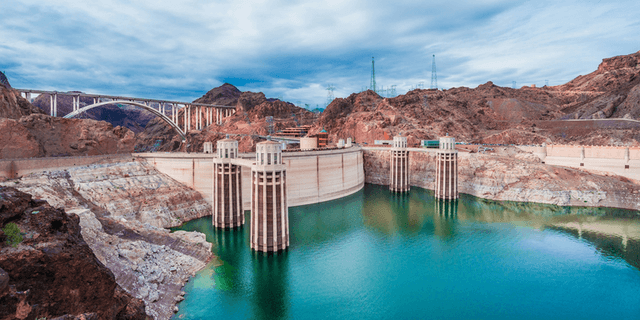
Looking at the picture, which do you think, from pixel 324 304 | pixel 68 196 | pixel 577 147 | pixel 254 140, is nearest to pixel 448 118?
pixel 577 147

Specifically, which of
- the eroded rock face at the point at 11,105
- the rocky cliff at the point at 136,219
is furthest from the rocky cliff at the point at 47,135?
the rocky cliff at the point at 136,219

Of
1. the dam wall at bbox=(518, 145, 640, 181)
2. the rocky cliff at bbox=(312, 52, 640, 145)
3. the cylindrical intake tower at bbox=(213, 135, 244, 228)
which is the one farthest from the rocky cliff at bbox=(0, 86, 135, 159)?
the dam wall at bbox=(518, 145, 640, 181)

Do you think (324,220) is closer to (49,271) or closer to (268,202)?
(268,202)

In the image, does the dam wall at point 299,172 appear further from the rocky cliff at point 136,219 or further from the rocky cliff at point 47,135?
the rocky cliff at point 47,135

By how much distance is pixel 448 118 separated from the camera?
93.7 meters

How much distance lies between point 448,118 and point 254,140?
54680 millimetres

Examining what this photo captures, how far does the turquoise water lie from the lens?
79.0 ft

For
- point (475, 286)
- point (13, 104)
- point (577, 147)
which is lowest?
point (475, 286)

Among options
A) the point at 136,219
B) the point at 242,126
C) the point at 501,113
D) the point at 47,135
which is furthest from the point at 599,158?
the point at 242,126

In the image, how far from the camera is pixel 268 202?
107 feet

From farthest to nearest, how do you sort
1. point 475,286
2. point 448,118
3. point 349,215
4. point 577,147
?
point 448,118 < point 577,147 < point 349,215 < point 475,286

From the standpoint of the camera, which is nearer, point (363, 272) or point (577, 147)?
point (363, 272)

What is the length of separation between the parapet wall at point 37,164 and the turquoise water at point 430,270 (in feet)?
52.5

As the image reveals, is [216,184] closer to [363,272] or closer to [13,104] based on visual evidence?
[363,272]
